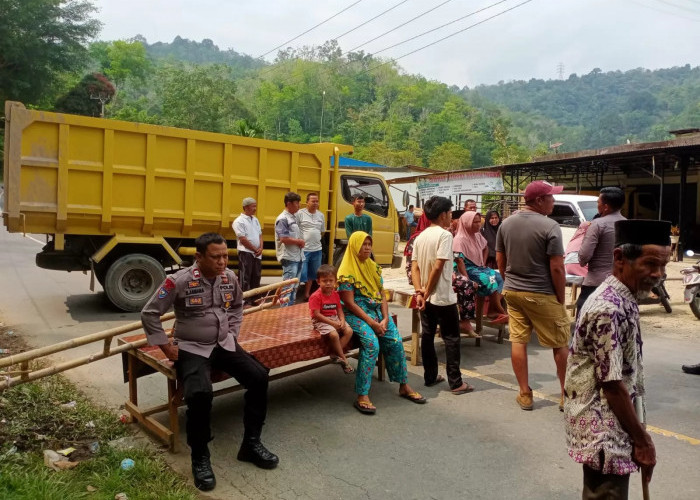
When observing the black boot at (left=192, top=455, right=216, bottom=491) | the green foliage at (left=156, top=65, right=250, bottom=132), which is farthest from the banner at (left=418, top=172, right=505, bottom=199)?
the green foliage at (left=156, top=65, right=250, bottom=132)

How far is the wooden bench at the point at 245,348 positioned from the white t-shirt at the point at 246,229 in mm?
2972

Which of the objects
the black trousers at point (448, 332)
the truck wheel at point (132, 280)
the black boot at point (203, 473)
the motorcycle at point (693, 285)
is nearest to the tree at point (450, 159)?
the motorcycle at point (693, 285)

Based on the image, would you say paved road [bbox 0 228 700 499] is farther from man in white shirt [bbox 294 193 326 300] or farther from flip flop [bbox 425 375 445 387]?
man in white shirt [bbox 294 193 326 300]

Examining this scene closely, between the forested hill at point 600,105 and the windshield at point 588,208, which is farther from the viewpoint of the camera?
the forested hill at point 600,105

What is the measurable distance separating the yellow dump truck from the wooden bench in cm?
370

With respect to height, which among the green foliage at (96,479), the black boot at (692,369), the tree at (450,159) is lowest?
the green foliage at (96,479)

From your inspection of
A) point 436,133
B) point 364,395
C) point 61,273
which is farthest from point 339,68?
point 364,395

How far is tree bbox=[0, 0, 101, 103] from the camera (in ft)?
93.0

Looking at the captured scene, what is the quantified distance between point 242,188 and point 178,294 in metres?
5.43

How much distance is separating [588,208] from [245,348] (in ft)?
28.3

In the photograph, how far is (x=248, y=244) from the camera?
802 cm

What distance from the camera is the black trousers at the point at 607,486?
7.19ft

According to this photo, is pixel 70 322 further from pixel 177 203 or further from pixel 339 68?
pixel 339 68

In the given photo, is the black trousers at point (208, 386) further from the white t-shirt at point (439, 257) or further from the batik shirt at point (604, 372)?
the batik shirt at point (604, 372)
